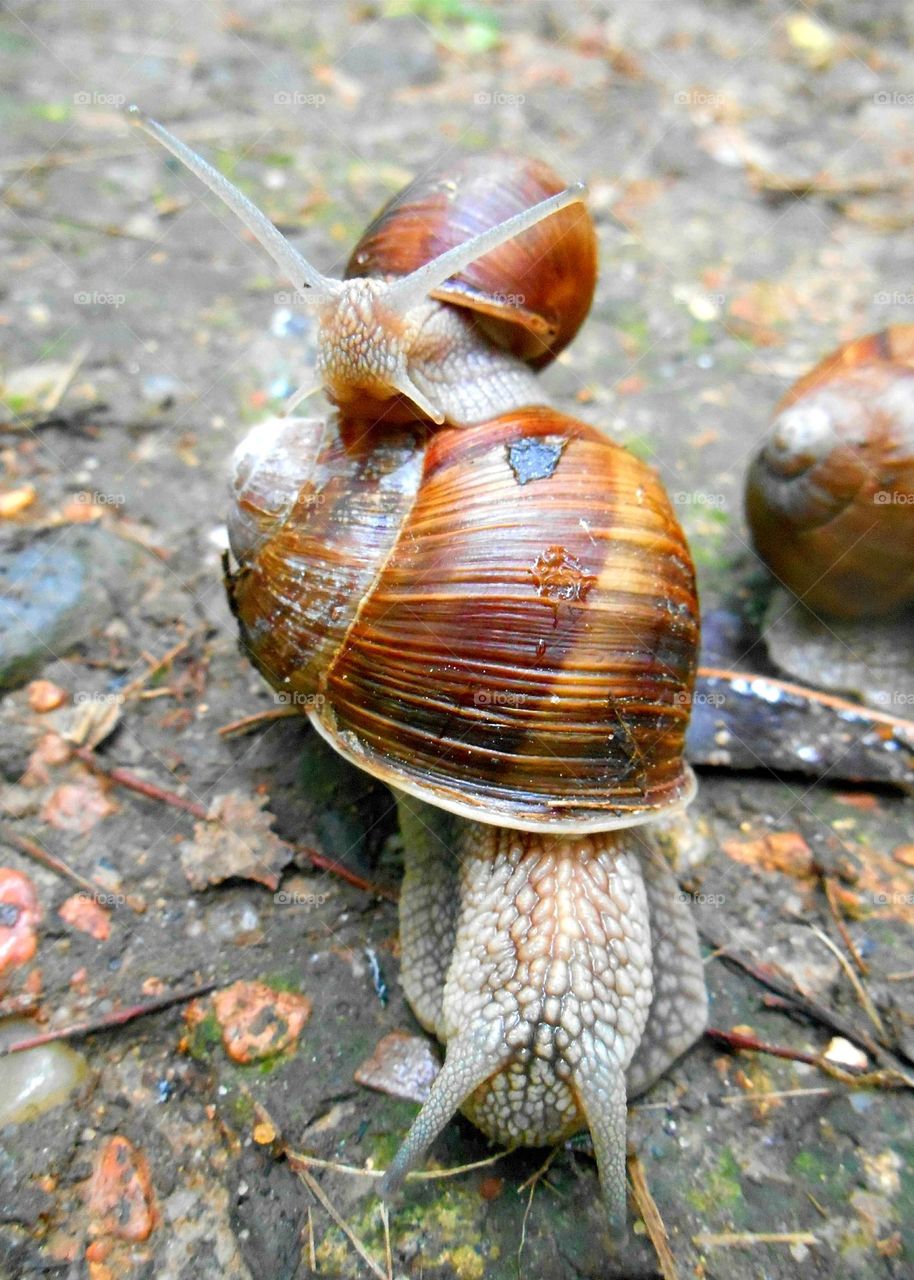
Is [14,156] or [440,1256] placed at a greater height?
[14,156]

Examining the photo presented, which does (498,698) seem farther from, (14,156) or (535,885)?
(14,156)

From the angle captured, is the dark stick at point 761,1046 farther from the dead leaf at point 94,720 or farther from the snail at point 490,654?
the dead leaf at point 94,720

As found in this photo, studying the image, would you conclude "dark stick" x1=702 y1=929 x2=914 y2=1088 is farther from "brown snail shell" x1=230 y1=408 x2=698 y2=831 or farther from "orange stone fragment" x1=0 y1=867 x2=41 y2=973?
"orange stone fragment" x1=0 y1=867 x2=41 y2=973

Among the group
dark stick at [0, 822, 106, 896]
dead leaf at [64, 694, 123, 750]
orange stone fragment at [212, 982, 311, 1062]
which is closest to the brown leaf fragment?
orange stone fragment at [212, 982, 311, 1062]

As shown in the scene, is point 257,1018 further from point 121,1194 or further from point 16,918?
point 16,918

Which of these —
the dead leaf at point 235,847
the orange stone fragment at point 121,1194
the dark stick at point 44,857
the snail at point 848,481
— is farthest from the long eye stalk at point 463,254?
the orange stone fragment at point 121,1194

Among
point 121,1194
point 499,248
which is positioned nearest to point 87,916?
point 121,1194

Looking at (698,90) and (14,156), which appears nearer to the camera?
(14,156)

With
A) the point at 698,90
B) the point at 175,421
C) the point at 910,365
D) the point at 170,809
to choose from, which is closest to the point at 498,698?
the point at 170,809
